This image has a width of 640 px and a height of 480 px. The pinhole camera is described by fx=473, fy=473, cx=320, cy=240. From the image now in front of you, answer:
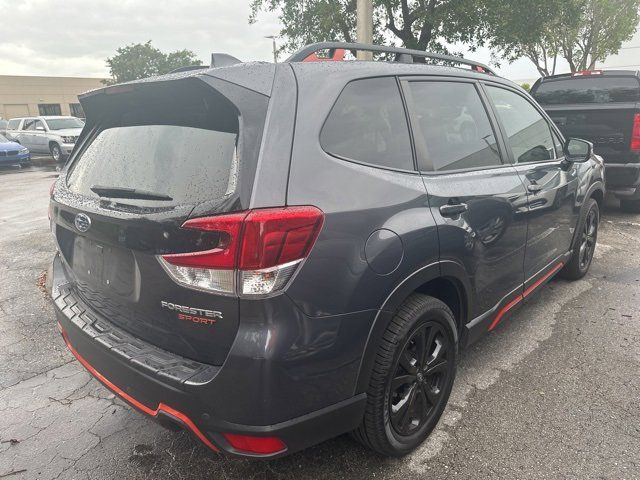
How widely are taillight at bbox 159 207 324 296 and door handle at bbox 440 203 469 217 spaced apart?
830 millimetres

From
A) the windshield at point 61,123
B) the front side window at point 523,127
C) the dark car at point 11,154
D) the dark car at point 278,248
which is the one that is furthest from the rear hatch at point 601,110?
the windshield at point 61,123

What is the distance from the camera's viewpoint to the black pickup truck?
20.6 ft

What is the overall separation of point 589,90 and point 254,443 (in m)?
7.30

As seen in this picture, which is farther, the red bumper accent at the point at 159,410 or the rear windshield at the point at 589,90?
the rear windshield at the point at 589,90

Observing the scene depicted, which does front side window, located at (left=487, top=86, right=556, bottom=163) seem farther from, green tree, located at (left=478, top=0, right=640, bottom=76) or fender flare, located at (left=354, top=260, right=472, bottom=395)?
green tree, located at (left=478, top=0, right=640, bottom=76)

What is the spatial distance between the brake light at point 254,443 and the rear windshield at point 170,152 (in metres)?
0.89

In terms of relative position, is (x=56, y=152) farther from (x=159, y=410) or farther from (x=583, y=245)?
(x=159, y=410)

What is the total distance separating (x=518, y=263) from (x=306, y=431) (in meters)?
1.90

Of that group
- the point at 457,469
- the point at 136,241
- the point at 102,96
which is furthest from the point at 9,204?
the point at 457,469

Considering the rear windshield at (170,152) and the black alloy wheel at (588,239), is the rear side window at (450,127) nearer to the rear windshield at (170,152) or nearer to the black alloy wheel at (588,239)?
the rear windshield at (170,152)

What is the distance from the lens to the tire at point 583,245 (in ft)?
13.7

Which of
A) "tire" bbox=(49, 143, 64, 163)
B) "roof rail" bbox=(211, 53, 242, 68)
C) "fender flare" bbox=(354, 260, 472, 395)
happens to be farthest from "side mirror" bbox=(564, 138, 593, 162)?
"tire" bbox=(49, 143, 64, 163)

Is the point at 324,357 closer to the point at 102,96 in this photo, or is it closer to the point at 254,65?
the point at 254,65

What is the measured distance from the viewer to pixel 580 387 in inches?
112
